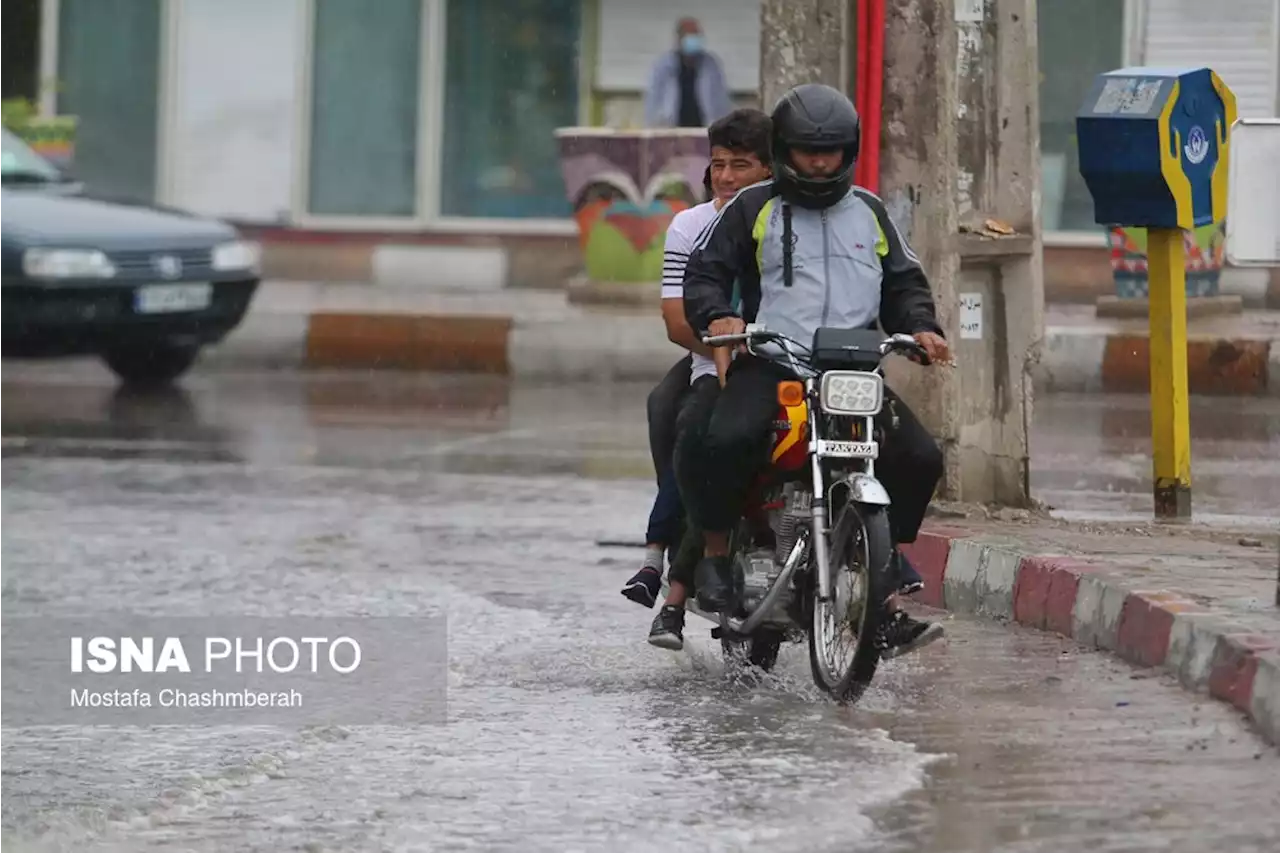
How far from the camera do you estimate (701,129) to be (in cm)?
1898

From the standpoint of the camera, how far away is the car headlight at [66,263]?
1527cm

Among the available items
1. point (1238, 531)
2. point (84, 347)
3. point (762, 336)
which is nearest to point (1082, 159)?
point (1238, 531)

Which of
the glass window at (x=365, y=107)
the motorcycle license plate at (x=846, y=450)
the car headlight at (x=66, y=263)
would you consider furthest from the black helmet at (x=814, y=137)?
the glass window at (x=365, y=107)

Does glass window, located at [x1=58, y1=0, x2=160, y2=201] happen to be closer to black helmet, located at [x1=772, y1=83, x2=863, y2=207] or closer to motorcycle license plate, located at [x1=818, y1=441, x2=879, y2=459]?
black helmet, located at [x1=772, y1=83, x2=863, y2=207]

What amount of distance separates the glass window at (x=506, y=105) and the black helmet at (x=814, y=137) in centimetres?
1482

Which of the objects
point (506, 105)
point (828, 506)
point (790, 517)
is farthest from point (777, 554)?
point (506, 105)

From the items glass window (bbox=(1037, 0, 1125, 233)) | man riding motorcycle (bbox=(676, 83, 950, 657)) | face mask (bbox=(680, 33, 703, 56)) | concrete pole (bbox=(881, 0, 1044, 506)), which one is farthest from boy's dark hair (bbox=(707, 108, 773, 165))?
glass window (bbox=(1037, 0, 1125, 233))

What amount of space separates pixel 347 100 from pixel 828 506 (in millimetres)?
15660

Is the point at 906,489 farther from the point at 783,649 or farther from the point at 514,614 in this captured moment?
the point at 514,614

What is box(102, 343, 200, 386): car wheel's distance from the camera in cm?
1611

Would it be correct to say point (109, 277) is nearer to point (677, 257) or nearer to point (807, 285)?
point (677, 257)

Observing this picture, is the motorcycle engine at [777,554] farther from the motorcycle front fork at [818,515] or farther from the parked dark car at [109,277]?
the parked dark car at [109,277]

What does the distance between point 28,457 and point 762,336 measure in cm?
645

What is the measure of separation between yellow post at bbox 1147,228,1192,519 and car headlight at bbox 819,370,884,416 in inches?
117
